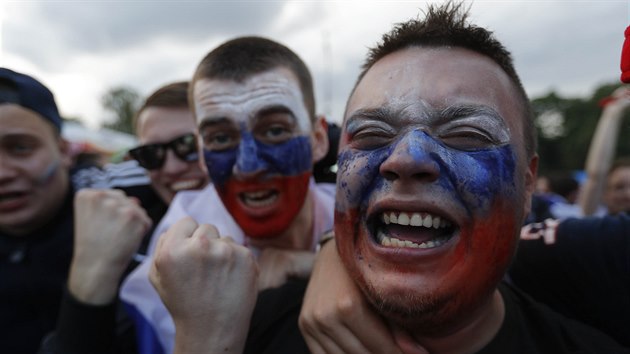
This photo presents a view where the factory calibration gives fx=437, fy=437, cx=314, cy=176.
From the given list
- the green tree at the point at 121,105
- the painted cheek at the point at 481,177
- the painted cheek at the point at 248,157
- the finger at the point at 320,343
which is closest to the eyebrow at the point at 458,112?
the painted cheek at the point at 481,177

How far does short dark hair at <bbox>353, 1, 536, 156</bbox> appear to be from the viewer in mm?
1414

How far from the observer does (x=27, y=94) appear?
2.22 metres

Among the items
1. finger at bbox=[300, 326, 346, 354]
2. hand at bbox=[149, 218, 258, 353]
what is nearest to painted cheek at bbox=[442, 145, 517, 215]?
finger at bbox=[300, 326, 346, 354]

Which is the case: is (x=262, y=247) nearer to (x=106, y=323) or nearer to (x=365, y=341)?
(x=106, y=323)

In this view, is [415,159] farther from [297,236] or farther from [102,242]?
[102,242]

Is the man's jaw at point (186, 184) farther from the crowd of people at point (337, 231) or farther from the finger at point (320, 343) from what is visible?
the finger at point (320, 343)

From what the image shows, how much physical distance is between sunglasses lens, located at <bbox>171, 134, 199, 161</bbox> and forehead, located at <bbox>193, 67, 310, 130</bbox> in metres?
0.68

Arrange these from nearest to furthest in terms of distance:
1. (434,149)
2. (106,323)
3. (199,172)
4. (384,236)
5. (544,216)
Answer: (434,149) < (384,236) < (106,323) < (199,172) < (544,216)

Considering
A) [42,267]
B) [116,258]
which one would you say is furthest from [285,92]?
[42,267]

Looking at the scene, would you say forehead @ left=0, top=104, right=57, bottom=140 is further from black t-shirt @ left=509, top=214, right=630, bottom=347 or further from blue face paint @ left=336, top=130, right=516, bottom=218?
black t-shirt @ left=509, top=214, right=630, bottom=347

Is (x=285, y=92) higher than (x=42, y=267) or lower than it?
higher

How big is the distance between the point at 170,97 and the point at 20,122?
0.93 metres

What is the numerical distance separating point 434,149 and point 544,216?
13.0 ft

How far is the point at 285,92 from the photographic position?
1.99 m
